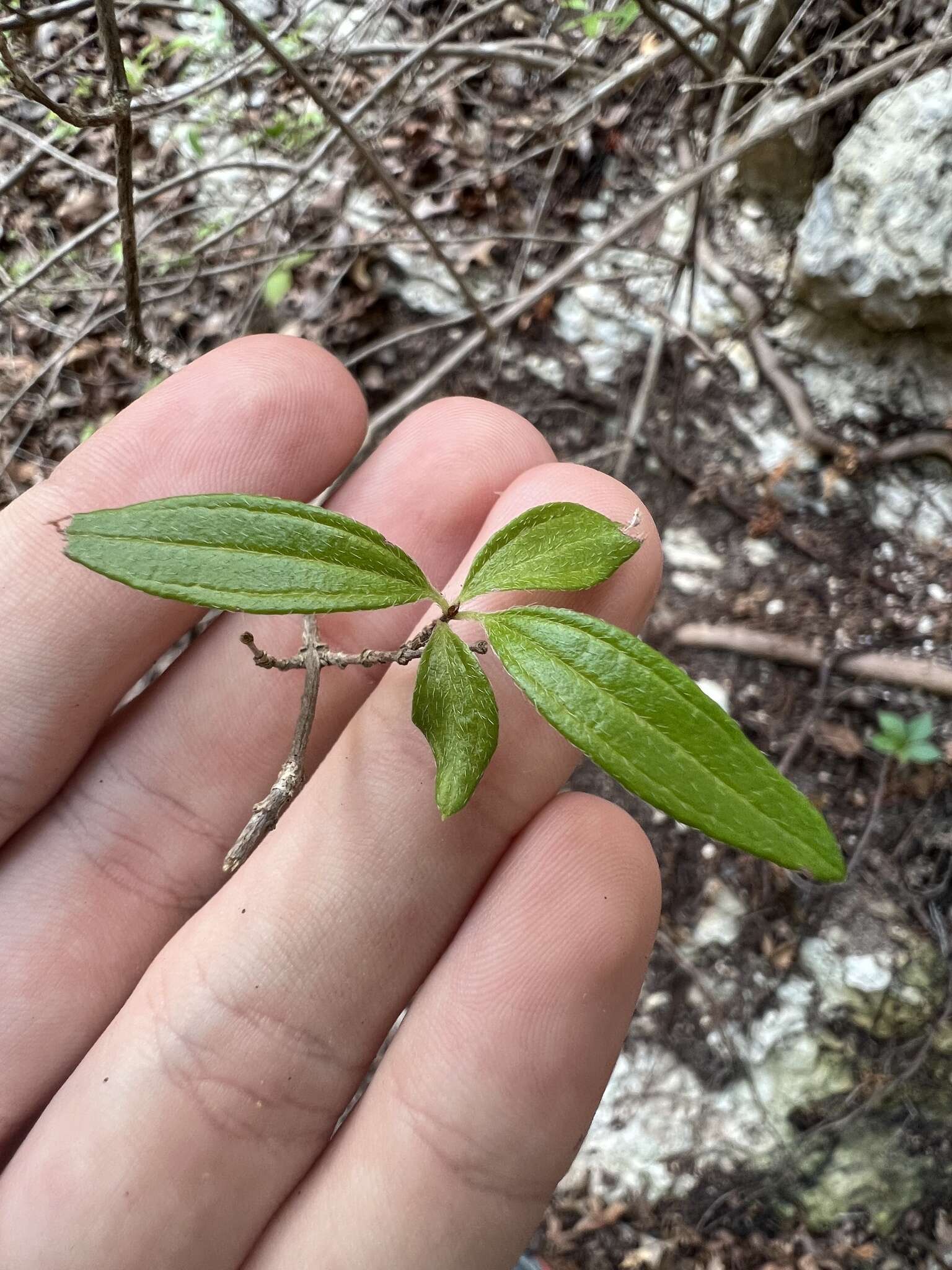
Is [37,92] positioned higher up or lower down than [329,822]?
higher up

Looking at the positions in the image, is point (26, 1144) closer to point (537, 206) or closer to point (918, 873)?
point (918, 873)

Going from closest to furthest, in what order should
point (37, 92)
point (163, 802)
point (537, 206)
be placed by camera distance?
point (37, 92), point (163, 802), point (537, 206)

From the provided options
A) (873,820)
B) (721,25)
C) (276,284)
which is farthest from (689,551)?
(276,284)

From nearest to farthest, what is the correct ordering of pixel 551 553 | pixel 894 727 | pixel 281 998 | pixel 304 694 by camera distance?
pixel 551 553 → pixel 304 694 → pixel 281 998 → pixel 894 727

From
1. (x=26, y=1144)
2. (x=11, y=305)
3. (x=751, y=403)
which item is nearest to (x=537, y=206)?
(x=751, y=403)

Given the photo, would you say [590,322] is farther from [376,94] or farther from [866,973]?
[866,973]

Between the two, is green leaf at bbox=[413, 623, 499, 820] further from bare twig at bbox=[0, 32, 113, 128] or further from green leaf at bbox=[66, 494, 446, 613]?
bare twig at bbox=[0, 32, 113, 128]

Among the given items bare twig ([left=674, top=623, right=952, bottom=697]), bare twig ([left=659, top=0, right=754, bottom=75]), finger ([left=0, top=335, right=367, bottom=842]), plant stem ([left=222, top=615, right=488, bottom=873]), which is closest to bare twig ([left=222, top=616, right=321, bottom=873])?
plant stem ([left=222, top=615, right=488, bottom=873])
